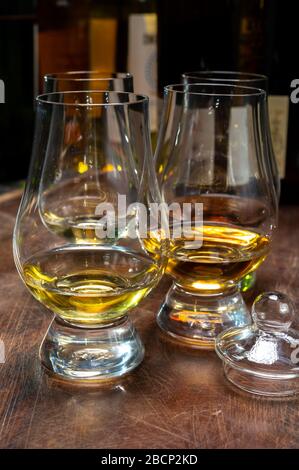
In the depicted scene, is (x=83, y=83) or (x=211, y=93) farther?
(x=83, y=83)

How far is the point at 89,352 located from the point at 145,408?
2.8 inches

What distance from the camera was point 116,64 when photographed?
1384 millimetres

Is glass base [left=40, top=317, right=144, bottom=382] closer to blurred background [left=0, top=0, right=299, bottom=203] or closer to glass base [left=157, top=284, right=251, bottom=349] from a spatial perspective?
glass base [left=157, top=284, right=251, bottom=349]

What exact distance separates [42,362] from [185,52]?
61 cm

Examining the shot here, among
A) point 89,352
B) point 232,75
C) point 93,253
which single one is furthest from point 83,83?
point 89,352

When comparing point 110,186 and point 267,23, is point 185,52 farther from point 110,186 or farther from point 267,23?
point 110,186

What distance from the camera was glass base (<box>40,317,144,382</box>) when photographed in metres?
0.60

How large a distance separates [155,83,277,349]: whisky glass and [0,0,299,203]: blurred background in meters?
0.38


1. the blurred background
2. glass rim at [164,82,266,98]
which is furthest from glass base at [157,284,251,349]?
the blurred background

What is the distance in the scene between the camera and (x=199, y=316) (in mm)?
686

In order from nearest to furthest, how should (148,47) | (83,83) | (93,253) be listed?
1. (93,253)
2. (83,83)
3. (148,47)

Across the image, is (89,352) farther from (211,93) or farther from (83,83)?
(83,83)

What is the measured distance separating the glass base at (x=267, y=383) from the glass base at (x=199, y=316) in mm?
69

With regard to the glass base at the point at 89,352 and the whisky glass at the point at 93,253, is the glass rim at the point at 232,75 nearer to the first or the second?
the whisky glass at the point at 93,253
